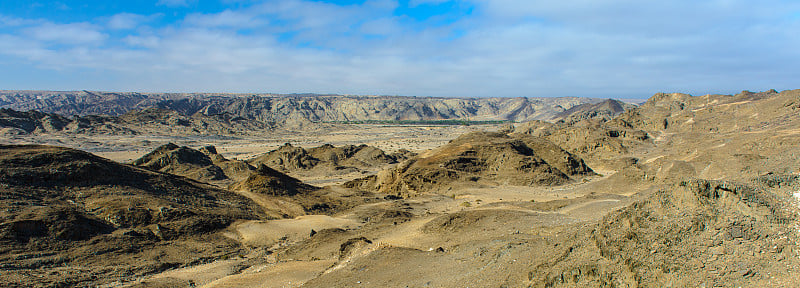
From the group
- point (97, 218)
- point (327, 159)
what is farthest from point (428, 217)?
point (327, 159)

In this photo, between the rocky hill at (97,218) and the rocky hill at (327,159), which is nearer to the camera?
the rocky hill at (97,218)

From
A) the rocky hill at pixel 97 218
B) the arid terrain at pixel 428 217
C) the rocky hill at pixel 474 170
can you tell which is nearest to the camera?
the arid terrain at pixel 428 217

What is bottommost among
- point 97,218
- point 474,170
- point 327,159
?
point 327,159

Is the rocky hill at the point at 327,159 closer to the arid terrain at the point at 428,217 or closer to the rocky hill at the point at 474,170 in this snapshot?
the arid terrain at the point at 428,217

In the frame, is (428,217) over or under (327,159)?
over

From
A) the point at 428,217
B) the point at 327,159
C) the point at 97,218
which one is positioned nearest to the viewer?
the point at 97,218

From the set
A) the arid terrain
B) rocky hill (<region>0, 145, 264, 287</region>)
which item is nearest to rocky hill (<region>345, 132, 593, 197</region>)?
the arid terrain

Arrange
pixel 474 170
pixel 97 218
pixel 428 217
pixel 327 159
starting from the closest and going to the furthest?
pixel 97 218, pixel 428 217, pixel 474 170, pixel 327 159

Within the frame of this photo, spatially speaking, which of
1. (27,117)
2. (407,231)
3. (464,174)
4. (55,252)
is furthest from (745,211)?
(27,117)

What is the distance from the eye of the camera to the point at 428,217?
2153 centimetres

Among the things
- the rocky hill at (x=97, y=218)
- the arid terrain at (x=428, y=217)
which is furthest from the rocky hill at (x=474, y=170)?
the rocky hill at (x=97, y=218)

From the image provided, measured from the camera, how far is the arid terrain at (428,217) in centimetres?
806

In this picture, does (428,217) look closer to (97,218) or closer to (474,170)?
(97,218)

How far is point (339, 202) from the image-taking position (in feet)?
95.5
